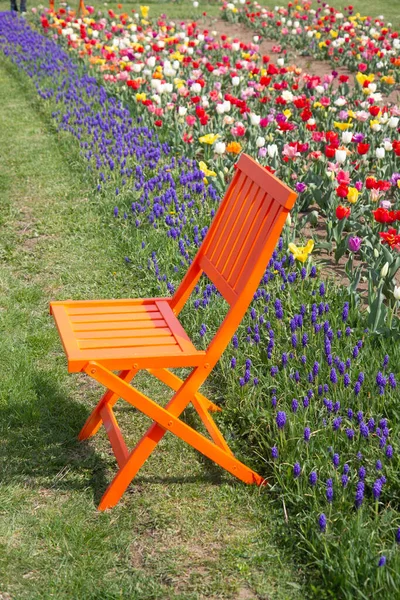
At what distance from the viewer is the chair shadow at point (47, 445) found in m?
3.41

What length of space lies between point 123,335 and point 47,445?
0.70 meters

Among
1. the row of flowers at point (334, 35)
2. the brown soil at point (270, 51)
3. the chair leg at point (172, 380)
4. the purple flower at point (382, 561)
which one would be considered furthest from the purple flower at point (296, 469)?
the brown soil at point (270, 51)

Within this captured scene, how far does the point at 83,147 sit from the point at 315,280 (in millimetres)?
3481

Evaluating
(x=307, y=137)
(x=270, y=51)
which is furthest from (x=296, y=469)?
(x=270, y=51)

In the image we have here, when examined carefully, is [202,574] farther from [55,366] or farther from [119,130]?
[119,130]

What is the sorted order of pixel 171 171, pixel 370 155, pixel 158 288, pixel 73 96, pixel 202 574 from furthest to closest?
A: 1. pixel 73 96
2. pixel 370 155
3. pixel 171 171
4. pixel 158 288
5. pixel 202 574

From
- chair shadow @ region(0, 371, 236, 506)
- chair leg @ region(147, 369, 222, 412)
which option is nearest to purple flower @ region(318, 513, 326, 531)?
chair shadow @ region(0, 371, 236, 506)

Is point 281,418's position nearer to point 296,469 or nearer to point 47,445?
point 296,469

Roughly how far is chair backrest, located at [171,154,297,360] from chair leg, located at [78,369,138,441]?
0.36 meters

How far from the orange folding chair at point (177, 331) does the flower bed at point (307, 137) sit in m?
0.95

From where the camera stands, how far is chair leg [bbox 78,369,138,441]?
3490 mm

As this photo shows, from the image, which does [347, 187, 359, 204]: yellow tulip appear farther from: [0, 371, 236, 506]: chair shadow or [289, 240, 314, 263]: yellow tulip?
[0, 371, 236, 506]: chair shadow

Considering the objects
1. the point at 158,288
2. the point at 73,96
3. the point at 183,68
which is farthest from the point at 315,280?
the point at 183,68

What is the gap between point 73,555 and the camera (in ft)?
9.70
